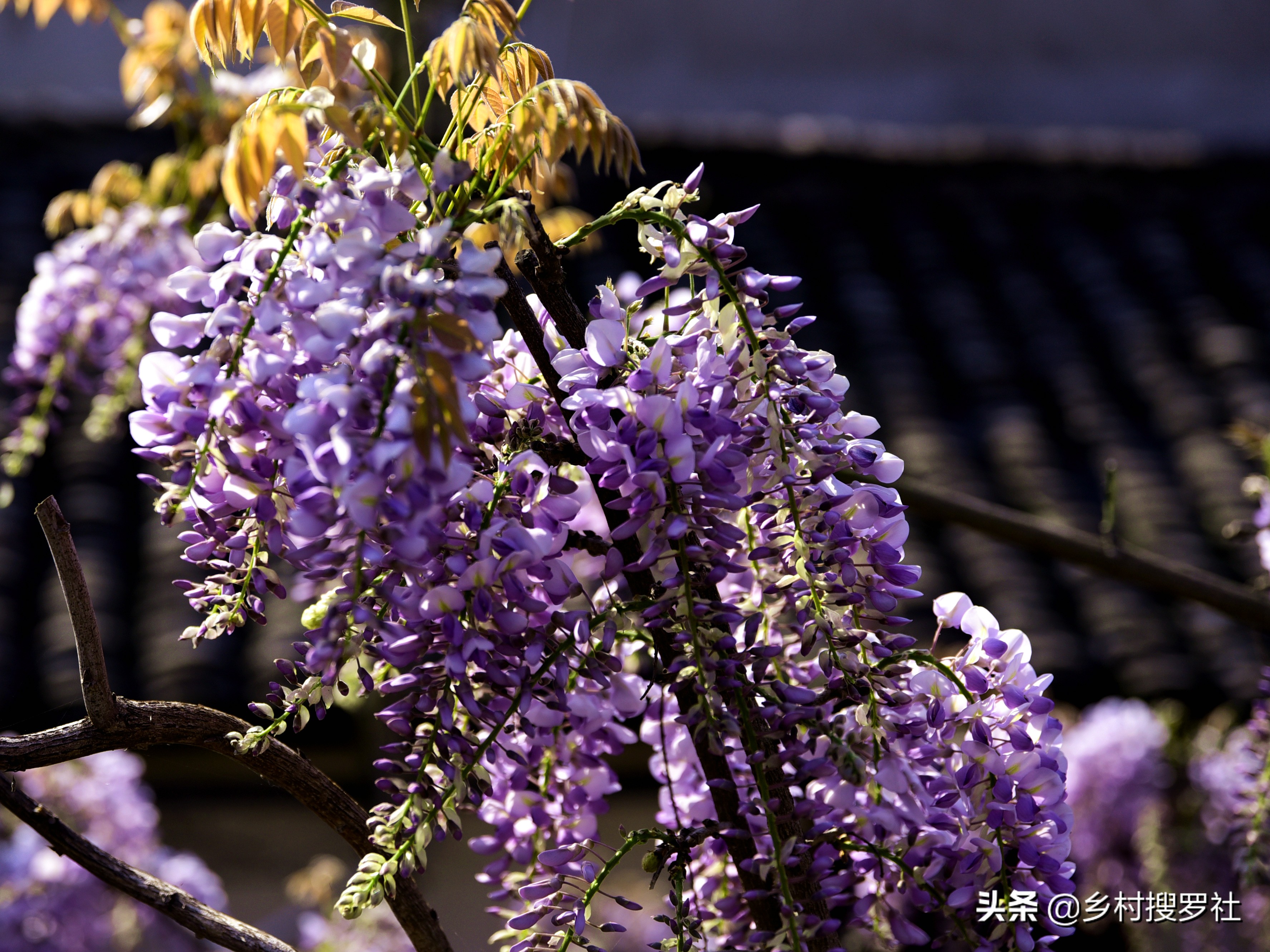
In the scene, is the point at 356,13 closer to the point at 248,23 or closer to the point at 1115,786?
the point at 248,23

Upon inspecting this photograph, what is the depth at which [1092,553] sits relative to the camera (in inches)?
58.4

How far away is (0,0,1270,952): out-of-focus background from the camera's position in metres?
3.05

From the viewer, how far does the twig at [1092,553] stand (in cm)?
138

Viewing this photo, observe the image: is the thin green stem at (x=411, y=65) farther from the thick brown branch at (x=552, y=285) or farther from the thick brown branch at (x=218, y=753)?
the thick brown branch at (x=218, y=753)

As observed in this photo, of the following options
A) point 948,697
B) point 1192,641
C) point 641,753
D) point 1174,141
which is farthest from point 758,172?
point 948,697

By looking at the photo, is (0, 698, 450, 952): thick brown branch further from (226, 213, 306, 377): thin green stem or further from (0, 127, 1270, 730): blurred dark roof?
(0, 127, 1270, 730): blurred dark roof

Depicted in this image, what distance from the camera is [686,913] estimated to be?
2.32 ft

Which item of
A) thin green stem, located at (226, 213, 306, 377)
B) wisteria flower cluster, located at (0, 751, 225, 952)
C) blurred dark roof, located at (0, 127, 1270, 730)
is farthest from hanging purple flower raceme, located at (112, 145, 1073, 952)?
blurred dark roof, located at (0, 127, 1270, 730)

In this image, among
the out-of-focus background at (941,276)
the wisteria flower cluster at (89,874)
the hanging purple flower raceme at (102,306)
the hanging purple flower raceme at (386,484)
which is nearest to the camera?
the hanging purple flower raceme at (386,484)

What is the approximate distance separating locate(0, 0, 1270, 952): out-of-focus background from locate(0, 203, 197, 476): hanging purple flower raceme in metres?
0.79

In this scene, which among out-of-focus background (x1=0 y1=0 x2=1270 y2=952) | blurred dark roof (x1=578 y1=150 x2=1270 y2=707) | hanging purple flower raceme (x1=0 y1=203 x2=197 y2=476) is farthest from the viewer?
blurred dark roof (x1=578 y1=150 x2=1270 y2=707)

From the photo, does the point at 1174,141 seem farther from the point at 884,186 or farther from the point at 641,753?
the point at 641,753

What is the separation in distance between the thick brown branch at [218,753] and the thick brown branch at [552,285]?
0.30 meters

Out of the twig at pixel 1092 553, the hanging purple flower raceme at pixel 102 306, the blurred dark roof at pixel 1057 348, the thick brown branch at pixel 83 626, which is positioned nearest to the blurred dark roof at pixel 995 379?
the blurred dark roof at pixel 1057 348
